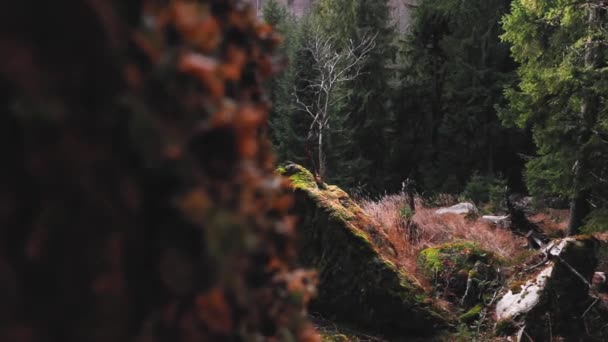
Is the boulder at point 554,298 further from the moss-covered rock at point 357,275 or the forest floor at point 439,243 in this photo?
the moss-covered rock at point 357,275

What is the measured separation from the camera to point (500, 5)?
22.9m

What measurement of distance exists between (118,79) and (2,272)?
221 mm

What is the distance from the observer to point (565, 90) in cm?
803

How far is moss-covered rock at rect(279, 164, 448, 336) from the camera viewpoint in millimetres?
4699

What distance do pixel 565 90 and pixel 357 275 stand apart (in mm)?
5292

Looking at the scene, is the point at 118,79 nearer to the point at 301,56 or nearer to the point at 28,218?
the point at 28,218

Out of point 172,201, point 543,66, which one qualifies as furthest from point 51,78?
point 543,66

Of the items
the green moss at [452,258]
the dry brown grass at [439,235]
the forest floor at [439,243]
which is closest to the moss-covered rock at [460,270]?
the green moss at [452,258]

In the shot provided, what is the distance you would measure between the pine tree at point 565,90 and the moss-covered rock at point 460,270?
3.07 m

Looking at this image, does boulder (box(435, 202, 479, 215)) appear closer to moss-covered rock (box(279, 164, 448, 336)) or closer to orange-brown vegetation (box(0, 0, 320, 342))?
moss-covered rock (box(279, 164, 448, 336))

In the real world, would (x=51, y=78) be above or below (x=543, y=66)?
below

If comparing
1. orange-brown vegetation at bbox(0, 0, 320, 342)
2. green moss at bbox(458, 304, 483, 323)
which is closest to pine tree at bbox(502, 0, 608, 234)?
green moss at bbox(458, 304, 483, 323)

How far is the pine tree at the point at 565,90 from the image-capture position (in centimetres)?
784

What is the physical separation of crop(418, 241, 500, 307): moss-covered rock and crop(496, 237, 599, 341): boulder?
1.02 ft
